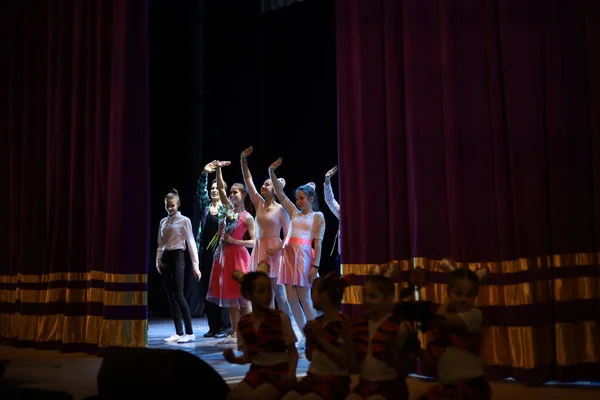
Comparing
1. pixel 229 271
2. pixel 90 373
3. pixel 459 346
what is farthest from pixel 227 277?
pixel 459 346

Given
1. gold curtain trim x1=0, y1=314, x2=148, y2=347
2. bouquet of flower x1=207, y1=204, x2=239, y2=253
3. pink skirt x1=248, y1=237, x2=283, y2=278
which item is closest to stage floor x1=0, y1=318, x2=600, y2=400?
gold curtain trim x1=0, y1=314, x2=148, y2=347

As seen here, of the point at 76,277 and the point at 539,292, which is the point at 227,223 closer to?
the point at 76,277

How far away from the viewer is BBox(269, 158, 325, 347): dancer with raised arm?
5215 millimetres

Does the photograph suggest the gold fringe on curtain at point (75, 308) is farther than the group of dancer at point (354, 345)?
Yes

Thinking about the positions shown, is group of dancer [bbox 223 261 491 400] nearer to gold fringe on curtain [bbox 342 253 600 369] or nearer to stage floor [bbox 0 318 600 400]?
stage floor [bbox 0 318 600 400]

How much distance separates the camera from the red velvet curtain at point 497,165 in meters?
3.89

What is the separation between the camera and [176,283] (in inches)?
243

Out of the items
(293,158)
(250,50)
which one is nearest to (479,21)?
(293,158)

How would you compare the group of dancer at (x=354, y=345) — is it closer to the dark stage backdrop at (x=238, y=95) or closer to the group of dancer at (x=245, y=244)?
the group of dancer at (x=245, y=244)

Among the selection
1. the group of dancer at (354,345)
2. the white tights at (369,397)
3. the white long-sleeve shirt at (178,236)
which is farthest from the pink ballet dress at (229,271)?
the white tights at (369,397)

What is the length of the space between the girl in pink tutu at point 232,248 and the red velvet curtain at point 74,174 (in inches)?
27.0

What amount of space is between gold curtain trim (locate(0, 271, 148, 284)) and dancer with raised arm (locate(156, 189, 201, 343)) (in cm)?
62

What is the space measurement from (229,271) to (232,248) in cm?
22

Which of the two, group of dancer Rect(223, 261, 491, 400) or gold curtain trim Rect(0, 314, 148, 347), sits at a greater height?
group of dancer Rect(223, 261, 491, 400)
